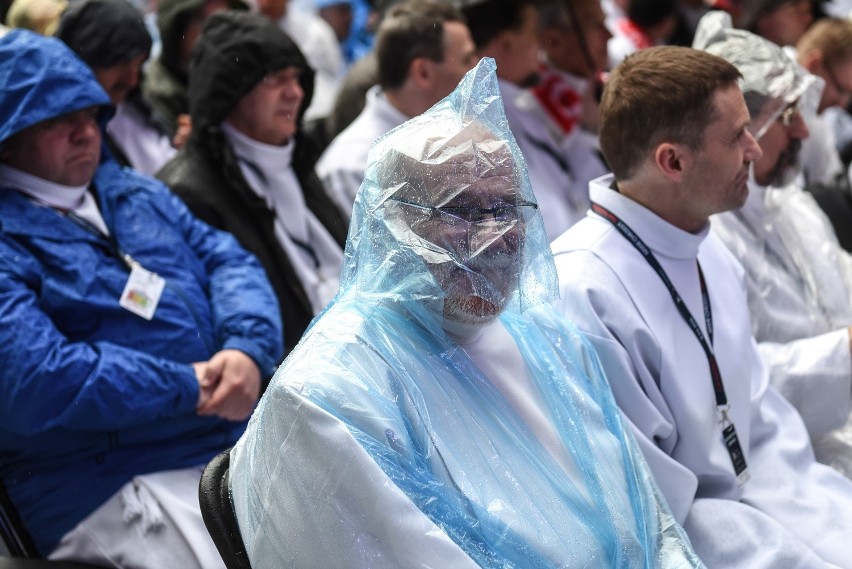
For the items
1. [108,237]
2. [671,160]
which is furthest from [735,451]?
[108,237]

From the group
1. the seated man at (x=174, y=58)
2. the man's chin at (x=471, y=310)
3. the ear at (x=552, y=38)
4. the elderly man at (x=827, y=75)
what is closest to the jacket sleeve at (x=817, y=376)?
the man's chin at (x=471, y=310)

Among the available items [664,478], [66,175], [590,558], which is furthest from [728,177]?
[66,175]

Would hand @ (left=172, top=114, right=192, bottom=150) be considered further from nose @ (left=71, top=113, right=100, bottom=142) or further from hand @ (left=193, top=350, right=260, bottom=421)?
hand @ (left=193, top=350, right=260, bottom=421)

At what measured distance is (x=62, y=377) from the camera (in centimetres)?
263

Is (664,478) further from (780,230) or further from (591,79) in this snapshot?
(591,79)

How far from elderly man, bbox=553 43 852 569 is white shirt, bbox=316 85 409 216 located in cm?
159

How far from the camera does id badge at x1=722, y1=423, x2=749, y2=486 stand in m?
2.77

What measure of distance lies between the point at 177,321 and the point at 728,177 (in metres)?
1.47

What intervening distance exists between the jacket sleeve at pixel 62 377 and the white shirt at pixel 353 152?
1628 mm

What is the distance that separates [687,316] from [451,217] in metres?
0.98

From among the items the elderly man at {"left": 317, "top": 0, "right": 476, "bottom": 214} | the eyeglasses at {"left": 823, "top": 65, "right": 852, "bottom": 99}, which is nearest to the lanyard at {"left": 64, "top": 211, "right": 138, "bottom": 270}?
the elderly man at {"left": 317, "top": 0, "right": 476, "bottom": 214}

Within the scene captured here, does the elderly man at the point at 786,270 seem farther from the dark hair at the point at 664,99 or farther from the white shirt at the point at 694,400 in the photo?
the dark hair at the point at 664,99

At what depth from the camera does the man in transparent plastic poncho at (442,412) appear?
1.86 m

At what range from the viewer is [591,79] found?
17.6ft
